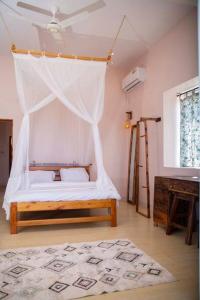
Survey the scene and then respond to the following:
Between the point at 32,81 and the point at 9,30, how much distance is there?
3.49 ft

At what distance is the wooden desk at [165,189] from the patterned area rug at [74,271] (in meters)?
0.84

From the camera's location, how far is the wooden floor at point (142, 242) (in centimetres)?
176

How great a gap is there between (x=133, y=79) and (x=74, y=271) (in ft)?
12.7

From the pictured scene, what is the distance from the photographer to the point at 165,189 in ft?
10.7

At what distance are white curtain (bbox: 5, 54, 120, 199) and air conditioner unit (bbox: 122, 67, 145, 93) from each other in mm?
1434

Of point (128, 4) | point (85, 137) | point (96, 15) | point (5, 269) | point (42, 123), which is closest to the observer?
point (5, 269)

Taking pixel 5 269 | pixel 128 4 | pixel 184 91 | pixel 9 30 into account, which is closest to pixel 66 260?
pixel 5 269

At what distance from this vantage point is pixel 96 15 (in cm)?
345

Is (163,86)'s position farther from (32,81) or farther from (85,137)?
(32,81)

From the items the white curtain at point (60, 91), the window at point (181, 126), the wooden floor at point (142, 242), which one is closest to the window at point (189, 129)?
the window at point (181, 126)

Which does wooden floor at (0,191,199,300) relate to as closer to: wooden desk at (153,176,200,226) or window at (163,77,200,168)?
wooden desk at (153,176,200,226)

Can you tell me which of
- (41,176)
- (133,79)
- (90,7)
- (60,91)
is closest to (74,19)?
(90,7)

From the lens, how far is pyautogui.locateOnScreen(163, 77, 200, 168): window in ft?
11.6

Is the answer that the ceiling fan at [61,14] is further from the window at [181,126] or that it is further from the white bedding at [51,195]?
the white bedding at [51,195]
